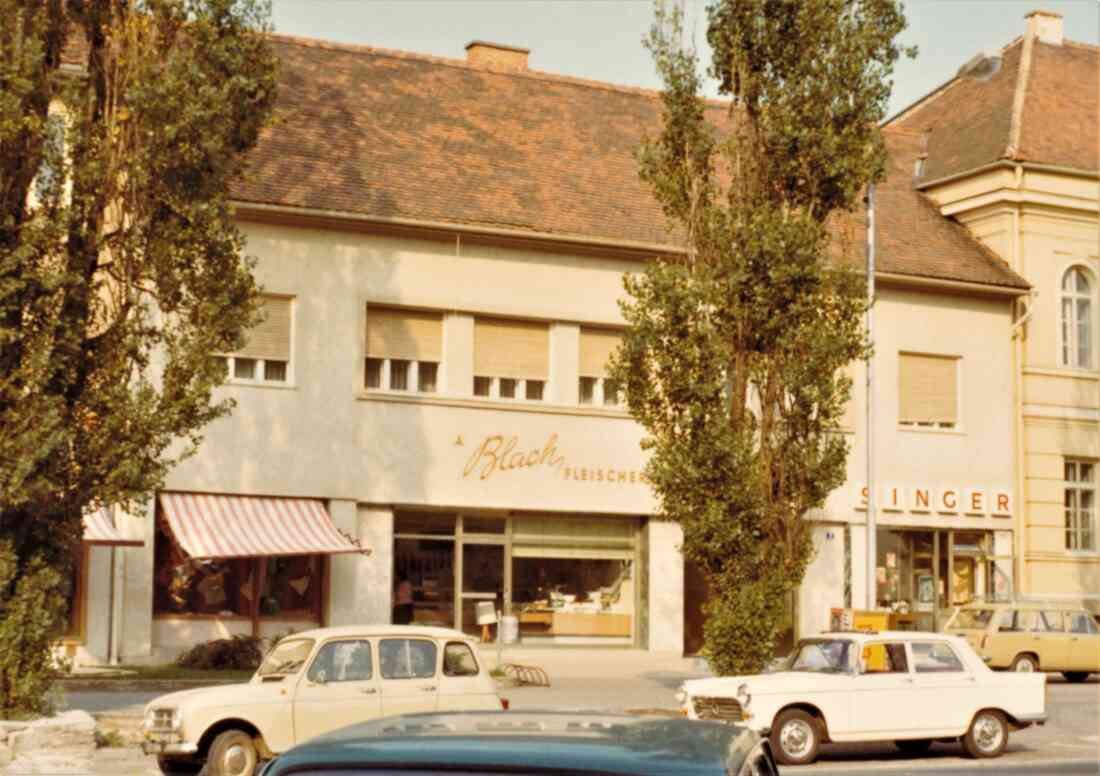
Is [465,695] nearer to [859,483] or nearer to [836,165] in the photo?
[836,165]

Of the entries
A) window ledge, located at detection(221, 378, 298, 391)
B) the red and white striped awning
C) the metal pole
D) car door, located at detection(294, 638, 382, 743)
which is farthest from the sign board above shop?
car door, located at detection(294, 638, 382, 743)

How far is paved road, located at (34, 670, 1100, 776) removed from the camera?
18.8 meters

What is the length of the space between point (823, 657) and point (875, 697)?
0.73 metres

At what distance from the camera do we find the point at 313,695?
16391 millimetres

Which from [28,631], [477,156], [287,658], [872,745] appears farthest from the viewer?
[477,156]

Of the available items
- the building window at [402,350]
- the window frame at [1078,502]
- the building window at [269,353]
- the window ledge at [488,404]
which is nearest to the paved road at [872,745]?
the window ledge at [488,404]

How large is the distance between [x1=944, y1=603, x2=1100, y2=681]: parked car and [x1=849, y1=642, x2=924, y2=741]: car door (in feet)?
45.0

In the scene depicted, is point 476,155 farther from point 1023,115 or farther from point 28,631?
point 28,631

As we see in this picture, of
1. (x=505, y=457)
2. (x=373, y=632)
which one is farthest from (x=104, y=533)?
(x=373, y=632)

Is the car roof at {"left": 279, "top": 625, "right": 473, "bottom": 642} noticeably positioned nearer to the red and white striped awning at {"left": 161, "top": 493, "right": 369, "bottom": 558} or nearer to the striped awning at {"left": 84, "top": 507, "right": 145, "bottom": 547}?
the striped awning at {"left": 84, "top": 507, "right": 145, "bottom": 547}

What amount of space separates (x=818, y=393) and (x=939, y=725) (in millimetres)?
5597

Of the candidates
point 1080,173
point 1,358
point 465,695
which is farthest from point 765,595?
point 1080,173

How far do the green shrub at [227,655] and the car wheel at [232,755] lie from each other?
44.2 ft

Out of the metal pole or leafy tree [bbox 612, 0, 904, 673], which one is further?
the metal pole
